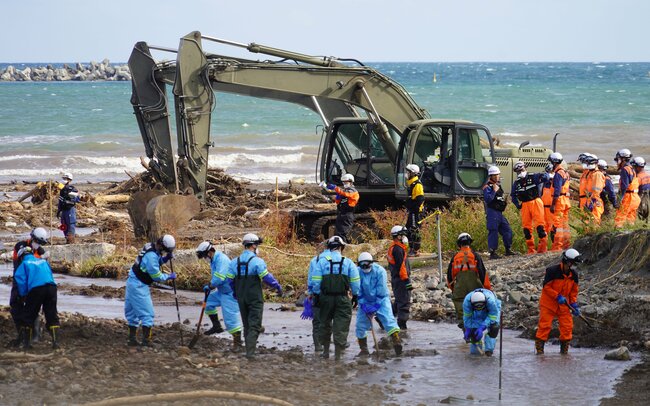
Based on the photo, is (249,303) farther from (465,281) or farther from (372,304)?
(465,281)

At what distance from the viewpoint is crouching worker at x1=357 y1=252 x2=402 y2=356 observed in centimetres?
1424

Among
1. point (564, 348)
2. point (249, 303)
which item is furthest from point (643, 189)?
point (249, 303)

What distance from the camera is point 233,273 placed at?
1423 centimetres

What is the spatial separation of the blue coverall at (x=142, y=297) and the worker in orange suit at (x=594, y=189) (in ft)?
29.8

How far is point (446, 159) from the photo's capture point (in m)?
22.1

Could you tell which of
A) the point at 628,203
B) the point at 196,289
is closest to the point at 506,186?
the point at 628,203

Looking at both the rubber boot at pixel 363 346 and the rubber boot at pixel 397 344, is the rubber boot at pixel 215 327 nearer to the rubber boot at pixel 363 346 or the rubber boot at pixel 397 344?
the rubber boot at pixel 363 346

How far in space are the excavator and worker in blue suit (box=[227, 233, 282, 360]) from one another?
8.05 metres

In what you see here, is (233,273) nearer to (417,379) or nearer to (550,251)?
(417,379)

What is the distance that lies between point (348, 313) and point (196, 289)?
19.0 ft

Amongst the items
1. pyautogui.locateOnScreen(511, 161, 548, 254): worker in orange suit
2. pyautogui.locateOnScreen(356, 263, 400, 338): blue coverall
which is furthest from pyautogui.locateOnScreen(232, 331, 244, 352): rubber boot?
pyautogui.locateOnScreen(511, 161, 548, 254): worker in orange suit

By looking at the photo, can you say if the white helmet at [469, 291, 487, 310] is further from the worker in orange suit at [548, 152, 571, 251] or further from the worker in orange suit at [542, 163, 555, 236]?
the worker in orange suit at [542, 163, 555, 236]

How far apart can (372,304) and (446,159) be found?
8226mm

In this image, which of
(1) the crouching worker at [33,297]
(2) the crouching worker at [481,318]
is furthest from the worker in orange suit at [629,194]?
(1) the crouching worker at [33,297]
